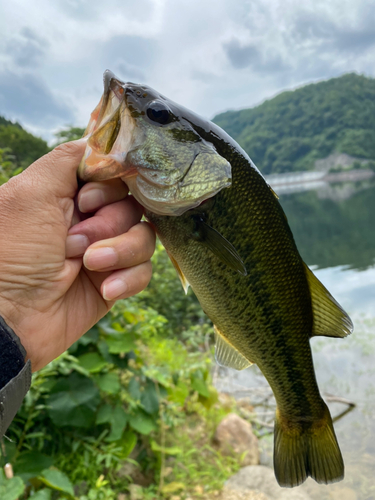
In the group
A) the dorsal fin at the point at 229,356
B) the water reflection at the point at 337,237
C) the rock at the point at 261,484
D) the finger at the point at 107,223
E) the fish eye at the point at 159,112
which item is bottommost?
the water reflection at the point at 337,237

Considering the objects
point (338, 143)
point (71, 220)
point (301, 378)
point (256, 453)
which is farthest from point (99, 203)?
point (338, 143)

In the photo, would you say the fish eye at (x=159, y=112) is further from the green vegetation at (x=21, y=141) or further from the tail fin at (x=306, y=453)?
the green vegetation at (x=21, y=141)

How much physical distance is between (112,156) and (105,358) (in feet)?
6.49

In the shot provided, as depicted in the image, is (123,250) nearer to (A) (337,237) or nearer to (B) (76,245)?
(B) (76,245)

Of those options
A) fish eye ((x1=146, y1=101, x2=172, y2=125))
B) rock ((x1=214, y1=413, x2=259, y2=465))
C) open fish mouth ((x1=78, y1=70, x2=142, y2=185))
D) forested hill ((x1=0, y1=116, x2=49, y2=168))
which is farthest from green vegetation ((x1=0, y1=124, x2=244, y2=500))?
forested hill ((x1=0, y1=116, x2=49, y2=168))

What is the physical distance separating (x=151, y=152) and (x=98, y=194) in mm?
315

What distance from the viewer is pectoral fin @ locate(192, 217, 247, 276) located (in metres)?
1.36

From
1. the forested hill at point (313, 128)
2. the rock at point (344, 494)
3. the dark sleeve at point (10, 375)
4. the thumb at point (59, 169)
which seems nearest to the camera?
the dark sleeve at point (10, 375)

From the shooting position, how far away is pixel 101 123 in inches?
51.2

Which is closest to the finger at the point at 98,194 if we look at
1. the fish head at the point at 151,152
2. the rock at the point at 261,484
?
the fish head at the point at 151,152

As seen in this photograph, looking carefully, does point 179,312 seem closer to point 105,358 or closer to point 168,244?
point 105,358

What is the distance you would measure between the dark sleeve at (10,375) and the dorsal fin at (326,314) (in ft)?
3.99

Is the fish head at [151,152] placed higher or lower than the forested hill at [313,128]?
lower

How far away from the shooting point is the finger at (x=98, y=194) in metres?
1.45
